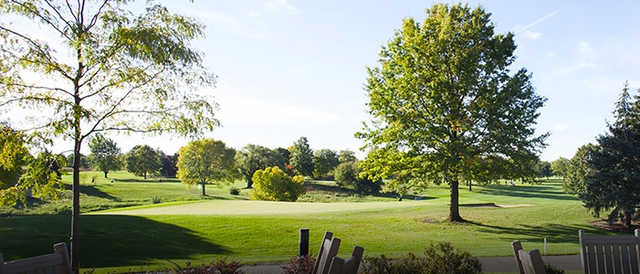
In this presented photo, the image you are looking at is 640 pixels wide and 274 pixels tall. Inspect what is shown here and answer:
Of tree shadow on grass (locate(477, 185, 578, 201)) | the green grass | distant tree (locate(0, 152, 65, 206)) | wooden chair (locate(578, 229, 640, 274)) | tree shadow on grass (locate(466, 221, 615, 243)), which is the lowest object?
tree shadow on grass (locate(477, 185, 578, 201))

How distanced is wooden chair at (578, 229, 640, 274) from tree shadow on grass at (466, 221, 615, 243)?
48.4ft

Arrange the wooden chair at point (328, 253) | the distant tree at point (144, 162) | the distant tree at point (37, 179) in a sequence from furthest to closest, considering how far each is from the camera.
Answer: the distant tree at point (144, 162) < the distant tree at point (37, 179) < the wooden chair at point (328, 253)

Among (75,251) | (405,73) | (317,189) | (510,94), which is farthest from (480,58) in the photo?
(317,189)

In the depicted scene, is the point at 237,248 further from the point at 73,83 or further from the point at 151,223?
the point at 73,83

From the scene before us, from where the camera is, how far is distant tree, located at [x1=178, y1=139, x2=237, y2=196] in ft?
198

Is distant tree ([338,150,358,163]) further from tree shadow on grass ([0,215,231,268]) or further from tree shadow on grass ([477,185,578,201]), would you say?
tree shadow on grass ([0,215,231,268])

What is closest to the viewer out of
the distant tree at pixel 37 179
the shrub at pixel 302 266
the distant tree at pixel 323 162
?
the shrub at pixel 302 266

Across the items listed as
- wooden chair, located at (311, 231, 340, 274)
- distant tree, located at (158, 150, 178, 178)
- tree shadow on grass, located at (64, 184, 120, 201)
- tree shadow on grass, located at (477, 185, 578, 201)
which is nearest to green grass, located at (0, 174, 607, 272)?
wooden chair, located at (311, 231, 340, 274)

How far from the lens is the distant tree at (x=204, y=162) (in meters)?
60.4

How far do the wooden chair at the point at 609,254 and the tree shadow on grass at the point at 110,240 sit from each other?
12.1m

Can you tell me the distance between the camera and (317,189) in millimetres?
77000

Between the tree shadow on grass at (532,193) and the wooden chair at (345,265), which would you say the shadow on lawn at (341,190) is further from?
the wooden chair at (345,265)

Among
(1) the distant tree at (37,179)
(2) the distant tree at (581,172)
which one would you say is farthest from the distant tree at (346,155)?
(1) the distant tree at (37,179)

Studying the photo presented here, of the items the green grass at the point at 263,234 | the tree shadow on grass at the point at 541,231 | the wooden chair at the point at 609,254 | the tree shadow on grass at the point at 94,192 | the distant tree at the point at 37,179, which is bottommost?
the tree shadow on grass at the point at 541,231
